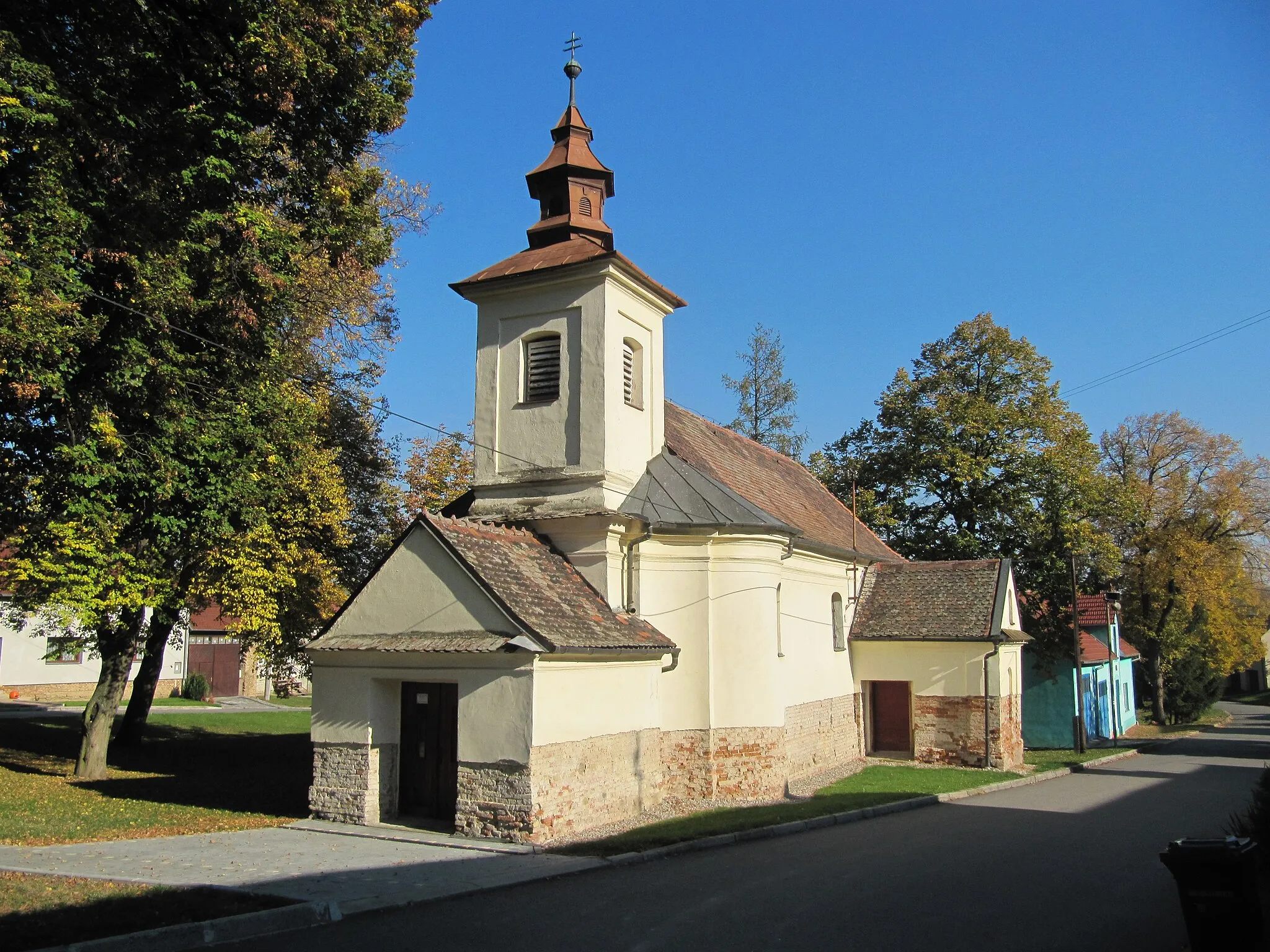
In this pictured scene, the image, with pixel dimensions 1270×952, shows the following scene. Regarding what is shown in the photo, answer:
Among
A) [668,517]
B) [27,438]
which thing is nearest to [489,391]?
[668,517]

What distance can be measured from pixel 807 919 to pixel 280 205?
45.5 ft

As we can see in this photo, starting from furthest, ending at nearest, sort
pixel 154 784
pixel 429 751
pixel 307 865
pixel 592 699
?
1. pixel 154 784
2. pixel 429 751
3. pixel 592 699
4. pixel 307 865

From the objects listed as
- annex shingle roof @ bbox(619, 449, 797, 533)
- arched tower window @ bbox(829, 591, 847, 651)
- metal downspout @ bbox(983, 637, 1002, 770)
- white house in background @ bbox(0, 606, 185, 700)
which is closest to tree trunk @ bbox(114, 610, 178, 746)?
annex shingle roof @ bbox(619, 449, 797, 533)

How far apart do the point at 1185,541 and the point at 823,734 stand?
81.4ft

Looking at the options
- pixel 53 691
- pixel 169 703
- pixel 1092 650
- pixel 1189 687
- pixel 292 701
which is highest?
pixel 1092 650

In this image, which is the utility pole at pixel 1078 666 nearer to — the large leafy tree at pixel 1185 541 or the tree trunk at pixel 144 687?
the large leafy tree at pixel 1185 541

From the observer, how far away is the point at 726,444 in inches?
965

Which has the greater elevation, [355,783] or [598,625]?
[598,625]

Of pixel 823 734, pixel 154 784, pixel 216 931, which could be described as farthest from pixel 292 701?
pixel 216 931

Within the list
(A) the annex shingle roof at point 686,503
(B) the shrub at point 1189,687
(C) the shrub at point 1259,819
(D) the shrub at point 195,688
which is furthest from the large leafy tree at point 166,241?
(B) the shrub at point 1189,687

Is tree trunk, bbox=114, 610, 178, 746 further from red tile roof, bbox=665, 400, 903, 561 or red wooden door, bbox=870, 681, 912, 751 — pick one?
red wooden door, bbox=870, 681, 912, 751

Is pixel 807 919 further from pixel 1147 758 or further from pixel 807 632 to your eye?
pixel 1147 758

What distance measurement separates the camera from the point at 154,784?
63.2 feet

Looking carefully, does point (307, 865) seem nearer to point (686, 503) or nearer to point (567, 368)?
point (686, 503)
